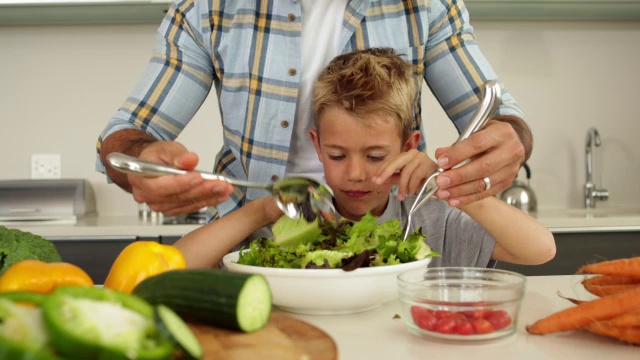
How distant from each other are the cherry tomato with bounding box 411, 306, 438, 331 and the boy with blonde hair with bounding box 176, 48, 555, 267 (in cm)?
54

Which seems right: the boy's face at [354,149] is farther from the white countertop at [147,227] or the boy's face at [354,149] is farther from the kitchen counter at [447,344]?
the white countertop at [147,227]

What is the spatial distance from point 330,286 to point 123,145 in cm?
67

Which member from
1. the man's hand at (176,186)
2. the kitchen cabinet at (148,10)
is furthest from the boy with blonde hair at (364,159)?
the kitchen cabinet at (148,10)

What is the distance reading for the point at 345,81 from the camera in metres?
1.47

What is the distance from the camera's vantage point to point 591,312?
2.69 feet

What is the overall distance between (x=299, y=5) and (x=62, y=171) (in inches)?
65.5

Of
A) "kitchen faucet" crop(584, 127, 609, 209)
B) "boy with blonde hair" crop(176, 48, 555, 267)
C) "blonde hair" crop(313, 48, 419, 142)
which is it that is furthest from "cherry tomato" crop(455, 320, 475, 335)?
"kitchen faucet" crop(584, 127, 609, 209)

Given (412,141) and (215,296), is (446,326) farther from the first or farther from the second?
(412,141)

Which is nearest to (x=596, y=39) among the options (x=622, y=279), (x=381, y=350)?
(x=622, y=279)

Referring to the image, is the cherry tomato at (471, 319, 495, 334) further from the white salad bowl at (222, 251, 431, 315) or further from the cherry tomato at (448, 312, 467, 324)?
the white salad bowl at (222, 251, 431, 315)

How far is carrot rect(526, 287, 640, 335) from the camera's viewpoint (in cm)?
81

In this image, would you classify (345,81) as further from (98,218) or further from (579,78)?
(579,78)

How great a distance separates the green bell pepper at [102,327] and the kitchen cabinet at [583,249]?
1989mm

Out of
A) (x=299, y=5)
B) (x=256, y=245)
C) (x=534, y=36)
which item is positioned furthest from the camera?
(x=534, y=36)
